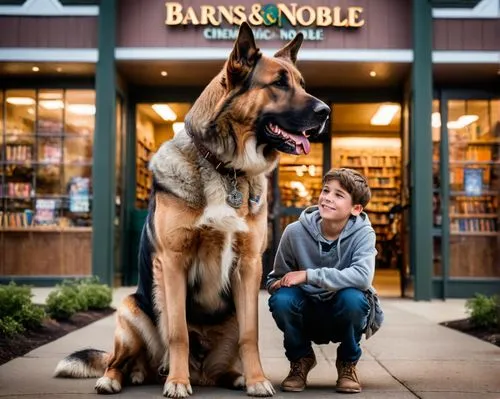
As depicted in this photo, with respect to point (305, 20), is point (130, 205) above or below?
below

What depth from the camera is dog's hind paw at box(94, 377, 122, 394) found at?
344 centimetres

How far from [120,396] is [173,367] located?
285mm

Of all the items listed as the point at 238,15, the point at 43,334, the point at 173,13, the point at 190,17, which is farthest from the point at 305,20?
the point at 43,334

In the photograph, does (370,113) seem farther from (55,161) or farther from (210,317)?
(210,317)

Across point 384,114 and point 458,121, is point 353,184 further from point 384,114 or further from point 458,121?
point 384,114

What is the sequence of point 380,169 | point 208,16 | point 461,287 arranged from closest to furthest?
point 208,16 < point 461,287 < point 380,169

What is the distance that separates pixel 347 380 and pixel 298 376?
25 centimetres

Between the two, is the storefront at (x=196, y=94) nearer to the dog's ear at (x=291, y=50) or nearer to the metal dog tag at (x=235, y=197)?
the dog's ear at (x=291, y=50)

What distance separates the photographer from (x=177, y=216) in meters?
3.37

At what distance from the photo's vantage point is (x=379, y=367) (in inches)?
178

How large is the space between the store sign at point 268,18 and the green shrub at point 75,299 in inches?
175

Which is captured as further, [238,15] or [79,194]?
[79,194]

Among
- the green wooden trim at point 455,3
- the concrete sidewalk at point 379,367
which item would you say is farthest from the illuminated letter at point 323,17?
the concrete sidewalk at point 379,367

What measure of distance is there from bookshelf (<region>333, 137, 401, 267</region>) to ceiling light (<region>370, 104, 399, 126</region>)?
779mm
